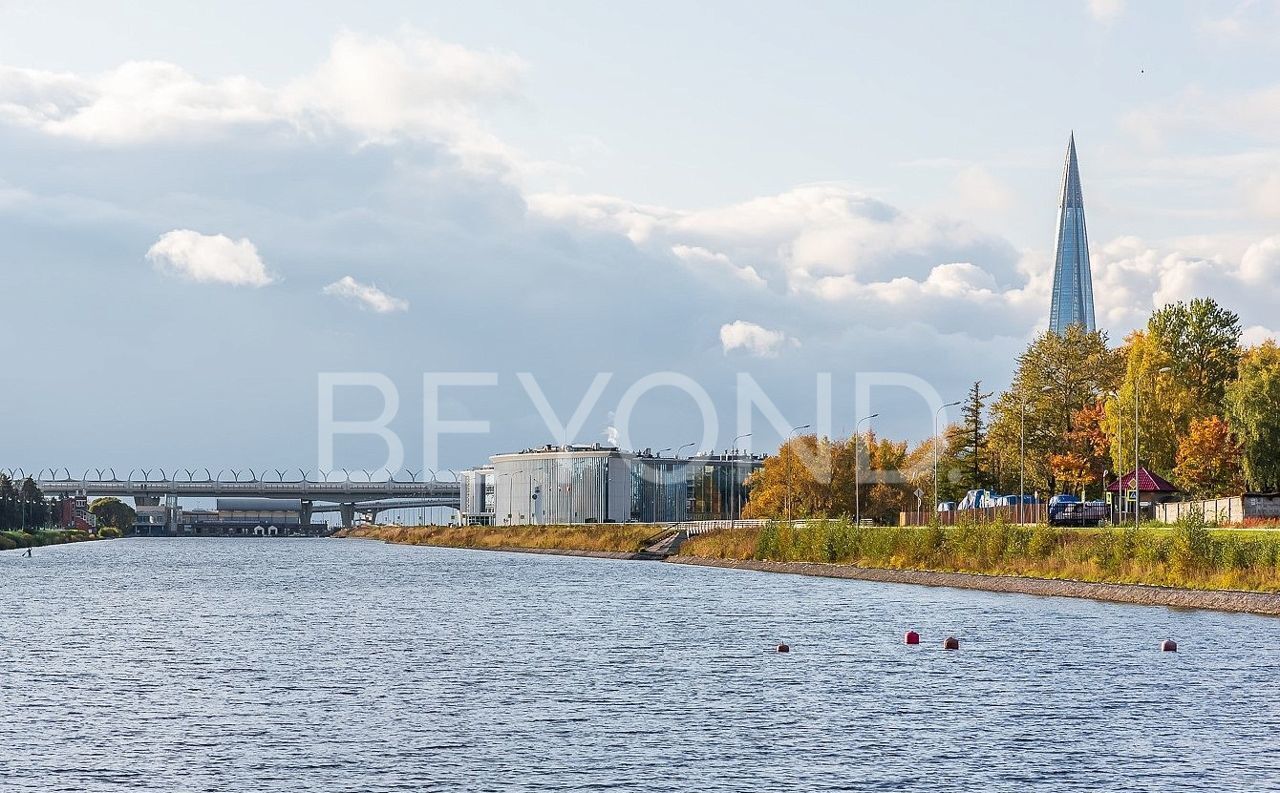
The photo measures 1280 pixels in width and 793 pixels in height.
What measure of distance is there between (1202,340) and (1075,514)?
1340 inches

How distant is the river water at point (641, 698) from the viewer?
3516 cm

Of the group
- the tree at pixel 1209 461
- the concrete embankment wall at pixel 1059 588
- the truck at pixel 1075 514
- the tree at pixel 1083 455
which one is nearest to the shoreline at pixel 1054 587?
the concrete embankment wall at pixel 1059 588

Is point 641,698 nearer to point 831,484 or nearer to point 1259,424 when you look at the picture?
point 1259,424

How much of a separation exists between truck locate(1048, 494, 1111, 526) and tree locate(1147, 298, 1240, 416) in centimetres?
2786

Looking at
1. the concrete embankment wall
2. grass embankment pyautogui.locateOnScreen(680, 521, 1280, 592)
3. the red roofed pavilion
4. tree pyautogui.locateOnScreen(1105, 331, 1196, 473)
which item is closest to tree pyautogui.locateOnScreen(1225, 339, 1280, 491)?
→ the red roofed pavilion

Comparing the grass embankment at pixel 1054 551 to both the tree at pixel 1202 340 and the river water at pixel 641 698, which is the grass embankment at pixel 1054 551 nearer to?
the river water at pixel 641 698

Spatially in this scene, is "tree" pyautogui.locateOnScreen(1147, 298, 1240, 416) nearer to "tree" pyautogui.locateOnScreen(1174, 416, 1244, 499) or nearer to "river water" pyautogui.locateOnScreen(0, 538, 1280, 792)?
"tree" pyautogui.locateOnScreen(1174, 416, 1244, 499)

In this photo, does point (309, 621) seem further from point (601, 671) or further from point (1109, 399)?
point (1109, 399)

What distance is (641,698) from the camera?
4744 centimetres

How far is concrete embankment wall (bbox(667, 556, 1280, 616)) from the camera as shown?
75250 millimetres

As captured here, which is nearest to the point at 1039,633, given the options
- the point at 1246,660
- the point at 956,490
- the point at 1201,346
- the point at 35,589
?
the point at 1246,660

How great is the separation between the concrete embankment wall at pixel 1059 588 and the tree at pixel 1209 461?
2933cm

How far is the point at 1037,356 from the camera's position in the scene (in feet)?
519

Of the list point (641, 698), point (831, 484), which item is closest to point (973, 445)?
point (831, 484)
